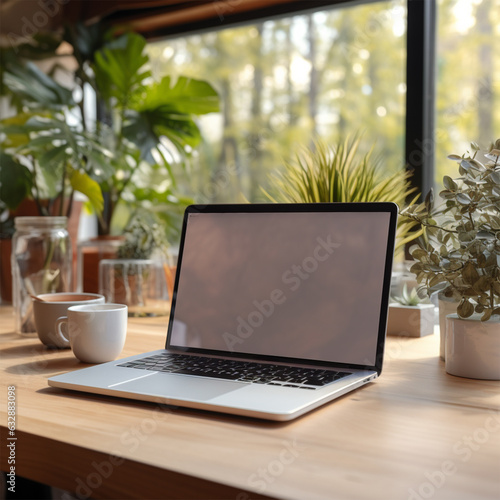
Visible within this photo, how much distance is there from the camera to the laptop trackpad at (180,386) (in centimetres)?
68

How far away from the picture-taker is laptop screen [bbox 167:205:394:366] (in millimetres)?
834

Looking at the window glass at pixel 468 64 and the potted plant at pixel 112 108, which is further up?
the window glass at pixel 468 64

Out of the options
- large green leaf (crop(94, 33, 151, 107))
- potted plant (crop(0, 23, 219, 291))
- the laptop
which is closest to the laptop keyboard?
the laptop

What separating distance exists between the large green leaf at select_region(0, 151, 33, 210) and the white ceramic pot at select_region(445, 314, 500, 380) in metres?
1.31

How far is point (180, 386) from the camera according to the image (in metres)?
0.71

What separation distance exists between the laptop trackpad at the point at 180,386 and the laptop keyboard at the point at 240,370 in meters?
0.02

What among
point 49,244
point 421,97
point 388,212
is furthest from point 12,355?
point 421,97

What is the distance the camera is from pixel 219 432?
1.92 ft

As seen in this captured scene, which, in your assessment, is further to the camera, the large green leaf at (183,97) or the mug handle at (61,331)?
the large green leaf at (183,97)

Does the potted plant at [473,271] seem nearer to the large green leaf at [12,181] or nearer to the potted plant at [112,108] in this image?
the potted plant at [112,108]

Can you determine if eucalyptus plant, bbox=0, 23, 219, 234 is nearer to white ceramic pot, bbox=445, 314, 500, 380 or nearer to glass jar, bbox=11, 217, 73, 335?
glass jar, bbox=11, 217, 73, 335

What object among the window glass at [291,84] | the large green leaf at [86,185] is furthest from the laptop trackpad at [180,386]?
the window glass at [291,84]

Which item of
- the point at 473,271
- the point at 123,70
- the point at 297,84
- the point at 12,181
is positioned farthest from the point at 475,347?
the point at 297,84

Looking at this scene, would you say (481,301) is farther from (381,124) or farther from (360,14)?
(360,14)
